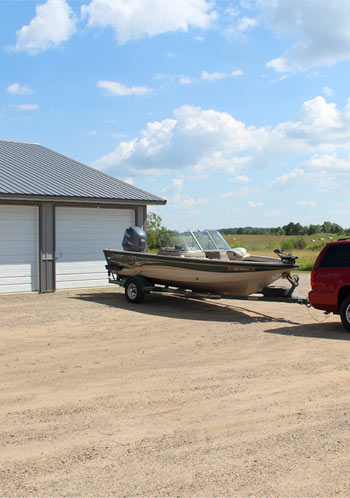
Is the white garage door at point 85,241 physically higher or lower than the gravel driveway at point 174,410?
higher

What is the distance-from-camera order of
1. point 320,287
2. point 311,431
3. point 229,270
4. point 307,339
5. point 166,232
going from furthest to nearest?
point 166,232 < point 229,270 < point 320,287 < point 307,339 < point 311,431

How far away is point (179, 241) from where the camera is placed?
1312 centimetres

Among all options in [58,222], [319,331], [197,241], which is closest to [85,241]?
[58,222]

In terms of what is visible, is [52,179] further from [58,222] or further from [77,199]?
[58,222]

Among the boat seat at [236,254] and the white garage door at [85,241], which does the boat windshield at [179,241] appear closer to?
the boat seat at [236,254]

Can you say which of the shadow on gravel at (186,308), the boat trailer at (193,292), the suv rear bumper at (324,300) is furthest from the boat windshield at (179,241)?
the suv rear bumper at (324,300)

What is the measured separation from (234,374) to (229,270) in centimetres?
449

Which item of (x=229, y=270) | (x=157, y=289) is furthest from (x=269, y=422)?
(x=157, y=289)

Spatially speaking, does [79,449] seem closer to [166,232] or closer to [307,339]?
[307,339]

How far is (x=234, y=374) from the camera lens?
263 inches

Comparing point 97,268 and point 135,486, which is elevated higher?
point 97,268

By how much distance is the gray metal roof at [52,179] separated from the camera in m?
15.0

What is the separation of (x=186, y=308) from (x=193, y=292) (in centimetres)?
81

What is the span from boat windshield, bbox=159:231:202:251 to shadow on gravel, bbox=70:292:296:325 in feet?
4.80
